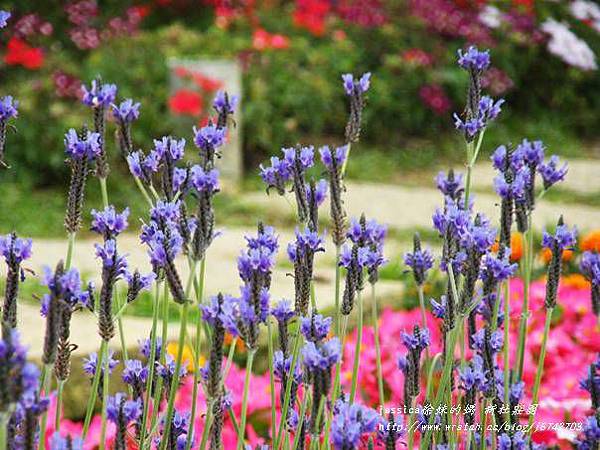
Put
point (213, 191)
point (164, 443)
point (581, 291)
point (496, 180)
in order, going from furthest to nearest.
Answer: point (581, 291) < point (496, 180) < point (164, 443) < point (213, 191)

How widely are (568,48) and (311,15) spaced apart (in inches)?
78.1

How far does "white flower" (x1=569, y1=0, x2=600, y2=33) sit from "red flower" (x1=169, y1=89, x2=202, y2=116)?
391 cm

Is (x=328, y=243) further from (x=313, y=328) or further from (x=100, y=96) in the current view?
(x=313, y=328)

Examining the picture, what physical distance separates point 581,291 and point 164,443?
2086 millimetres

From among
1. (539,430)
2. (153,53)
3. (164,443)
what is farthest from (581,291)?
(153,53)

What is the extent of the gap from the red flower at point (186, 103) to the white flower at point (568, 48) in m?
3.40

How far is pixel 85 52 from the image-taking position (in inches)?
339

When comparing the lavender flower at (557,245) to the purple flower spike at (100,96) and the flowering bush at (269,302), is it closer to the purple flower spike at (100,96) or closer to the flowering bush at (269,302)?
the flowering bush at (269,302)

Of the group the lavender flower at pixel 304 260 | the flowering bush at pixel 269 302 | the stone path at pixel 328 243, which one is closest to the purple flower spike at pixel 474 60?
the flowering bush at pixel 269 302

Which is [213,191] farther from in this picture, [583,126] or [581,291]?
[583,126]

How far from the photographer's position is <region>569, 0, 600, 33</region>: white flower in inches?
362

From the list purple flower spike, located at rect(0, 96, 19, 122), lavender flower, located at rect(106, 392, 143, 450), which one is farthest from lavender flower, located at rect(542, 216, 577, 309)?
purple flower spike, located at rect(0, 96, 19, 122)

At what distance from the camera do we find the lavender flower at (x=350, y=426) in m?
1.10

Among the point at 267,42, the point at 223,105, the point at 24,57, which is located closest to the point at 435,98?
the point at 267,42
